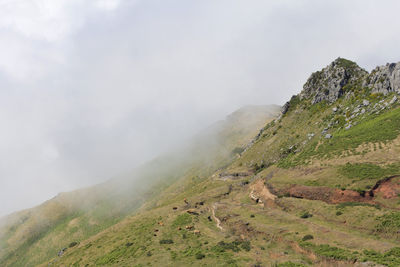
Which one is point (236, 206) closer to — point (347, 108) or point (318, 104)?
point (347, 108)

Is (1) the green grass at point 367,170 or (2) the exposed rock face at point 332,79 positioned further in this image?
(2) the exposed rock face at point 332,79

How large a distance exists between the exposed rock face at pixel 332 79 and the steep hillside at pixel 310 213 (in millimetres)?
10077

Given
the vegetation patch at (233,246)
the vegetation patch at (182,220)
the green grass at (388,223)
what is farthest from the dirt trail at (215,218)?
the green grass at (388,223)

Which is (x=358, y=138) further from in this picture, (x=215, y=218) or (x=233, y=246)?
(x=233, y=246)

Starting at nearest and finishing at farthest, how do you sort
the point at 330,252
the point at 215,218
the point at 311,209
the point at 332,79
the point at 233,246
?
the point at 330,252, the point at 233,246, the point at 311,209, the point at 215,218, the point at 332,79

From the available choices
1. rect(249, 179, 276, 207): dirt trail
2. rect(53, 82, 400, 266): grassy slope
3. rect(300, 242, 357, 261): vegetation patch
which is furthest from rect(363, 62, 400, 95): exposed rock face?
rect(300, 242, 357, 261): vegetation patch

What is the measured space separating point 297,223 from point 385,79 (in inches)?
2600

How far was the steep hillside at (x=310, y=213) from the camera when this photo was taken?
31859mm

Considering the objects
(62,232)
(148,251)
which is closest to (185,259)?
(148,251)

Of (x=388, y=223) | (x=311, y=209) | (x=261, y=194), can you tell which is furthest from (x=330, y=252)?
(x=261, y=194)

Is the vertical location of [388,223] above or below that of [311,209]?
below

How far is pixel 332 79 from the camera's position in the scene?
332 ft

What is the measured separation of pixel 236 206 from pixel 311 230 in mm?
24928

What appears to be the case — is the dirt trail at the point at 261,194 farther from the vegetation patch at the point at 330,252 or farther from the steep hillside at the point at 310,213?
the vegetation patch at the point at 330,252
